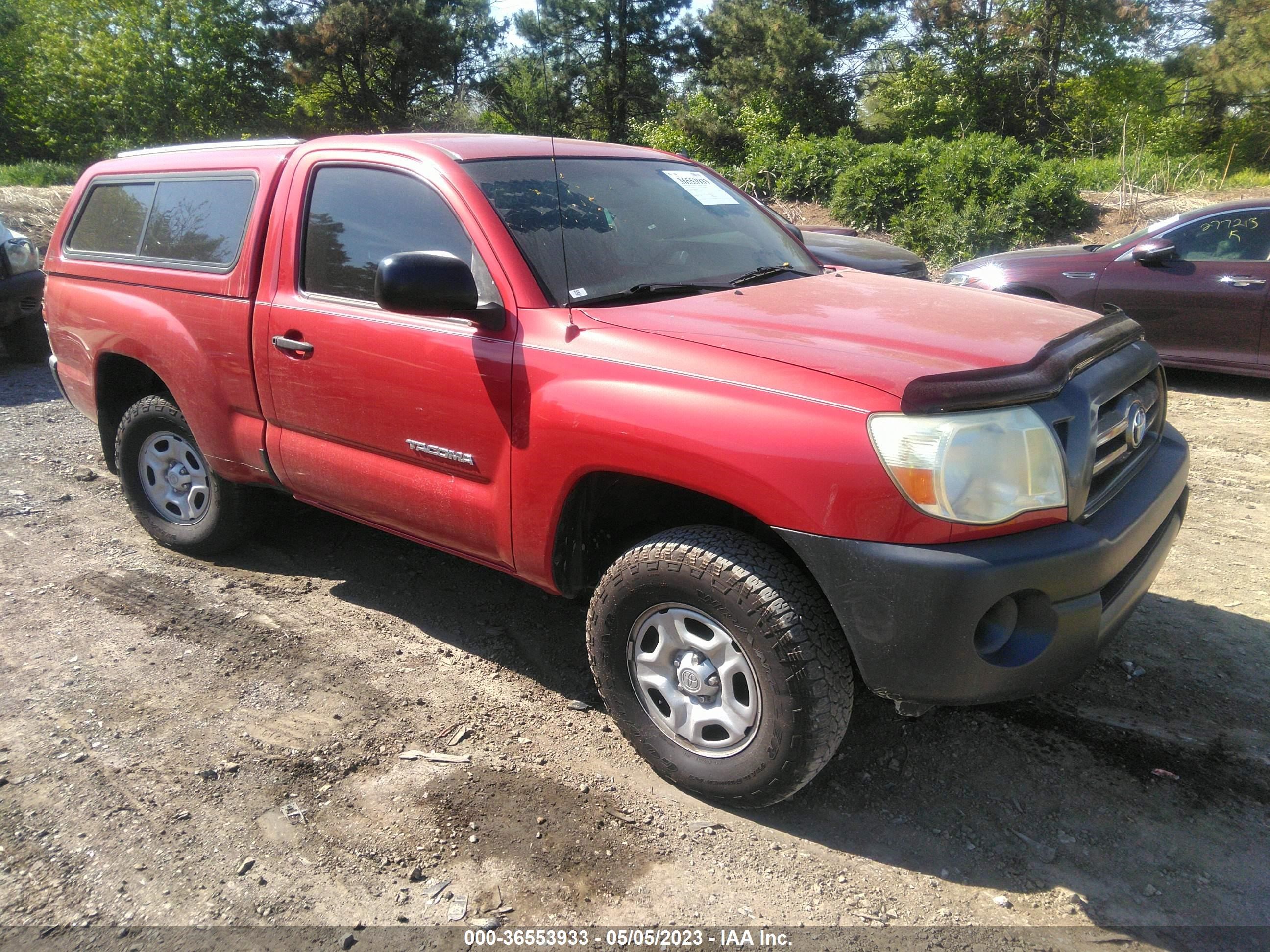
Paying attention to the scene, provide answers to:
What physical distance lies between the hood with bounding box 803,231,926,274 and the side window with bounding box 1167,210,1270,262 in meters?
1.96

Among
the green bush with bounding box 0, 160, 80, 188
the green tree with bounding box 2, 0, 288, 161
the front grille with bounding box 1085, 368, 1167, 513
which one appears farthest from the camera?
the green tree with bounding box 2, 0, 288, 161

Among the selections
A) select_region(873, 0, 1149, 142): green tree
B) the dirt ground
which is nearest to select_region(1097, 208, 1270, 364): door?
the dirt ground

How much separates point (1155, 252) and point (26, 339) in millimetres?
9830

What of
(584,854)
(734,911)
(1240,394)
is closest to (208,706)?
Answer: (584,854)

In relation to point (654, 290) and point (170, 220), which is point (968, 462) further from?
point (170, 220)

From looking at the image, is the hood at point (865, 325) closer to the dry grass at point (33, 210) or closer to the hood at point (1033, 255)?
the hood at point (1033, 255)

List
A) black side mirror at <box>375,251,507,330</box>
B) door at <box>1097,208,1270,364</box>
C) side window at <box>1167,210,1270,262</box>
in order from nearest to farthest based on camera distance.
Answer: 1. black side mirror at <box>375,251,507,330</box>
2. door at <box>1097,208,1270,364</box>
3. side window at <box>1167,210,1270,262</box>

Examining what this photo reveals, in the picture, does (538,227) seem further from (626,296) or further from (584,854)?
(584,854)

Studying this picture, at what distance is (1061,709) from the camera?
10.4 ft

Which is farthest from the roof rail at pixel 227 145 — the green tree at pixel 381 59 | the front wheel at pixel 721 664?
the green tree at pixel 381 59

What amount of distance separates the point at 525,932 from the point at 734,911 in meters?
0.52

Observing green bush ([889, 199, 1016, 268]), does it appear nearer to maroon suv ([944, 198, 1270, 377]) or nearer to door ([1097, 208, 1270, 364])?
maroon suv ([944, 198, 1270, 377])

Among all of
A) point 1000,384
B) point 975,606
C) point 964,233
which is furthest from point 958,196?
point 975,606

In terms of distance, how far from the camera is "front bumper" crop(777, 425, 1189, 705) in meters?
2.21
